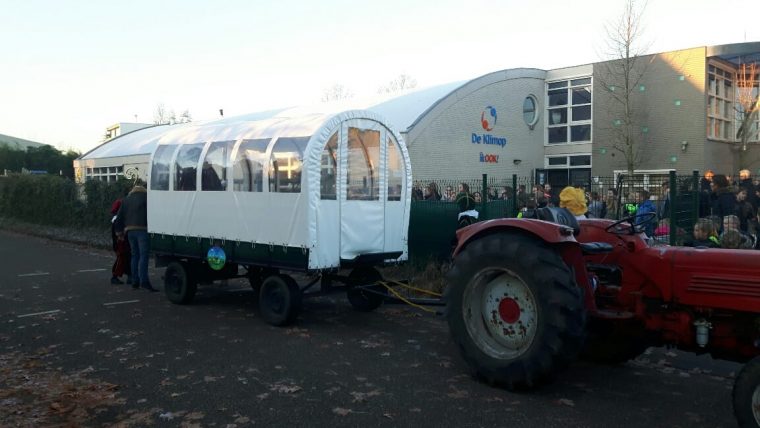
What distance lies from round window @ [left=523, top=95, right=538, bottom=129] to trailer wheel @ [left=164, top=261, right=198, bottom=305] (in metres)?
20.7

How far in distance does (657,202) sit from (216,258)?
695 centimetres

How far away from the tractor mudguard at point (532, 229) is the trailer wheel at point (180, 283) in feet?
17.1

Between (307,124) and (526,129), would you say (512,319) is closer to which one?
(307,124)

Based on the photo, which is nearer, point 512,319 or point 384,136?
point 512,319

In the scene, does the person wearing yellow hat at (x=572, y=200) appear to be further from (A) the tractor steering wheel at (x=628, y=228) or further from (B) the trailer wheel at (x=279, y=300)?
(B) the trailer wheel at (x=279, y=300)

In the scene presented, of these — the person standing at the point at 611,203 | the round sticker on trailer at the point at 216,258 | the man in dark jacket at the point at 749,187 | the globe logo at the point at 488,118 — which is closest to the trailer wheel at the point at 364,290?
the round sticker on trailer at the point at 216,258

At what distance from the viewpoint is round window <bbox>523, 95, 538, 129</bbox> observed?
2747 cm

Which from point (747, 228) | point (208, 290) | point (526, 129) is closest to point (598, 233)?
point (747, 228)

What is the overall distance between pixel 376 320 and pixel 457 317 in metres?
2.90

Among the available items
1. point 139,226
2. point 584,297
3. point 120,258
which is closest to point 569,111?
point 120,258

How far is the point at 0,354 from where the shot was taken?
684 centimetres

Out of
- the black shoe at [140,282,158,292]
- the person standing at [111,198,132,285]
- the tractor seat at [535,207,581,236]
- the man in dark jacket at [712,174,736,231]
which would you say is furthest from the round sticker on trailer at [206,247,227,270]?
the man in dark jacket at [712,174,736,231]

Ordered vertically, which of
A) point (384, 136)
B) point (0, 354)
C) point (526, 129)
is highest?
point (526, 129)

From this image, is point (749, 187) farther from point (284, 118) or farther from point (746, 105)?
point (746, 105)
